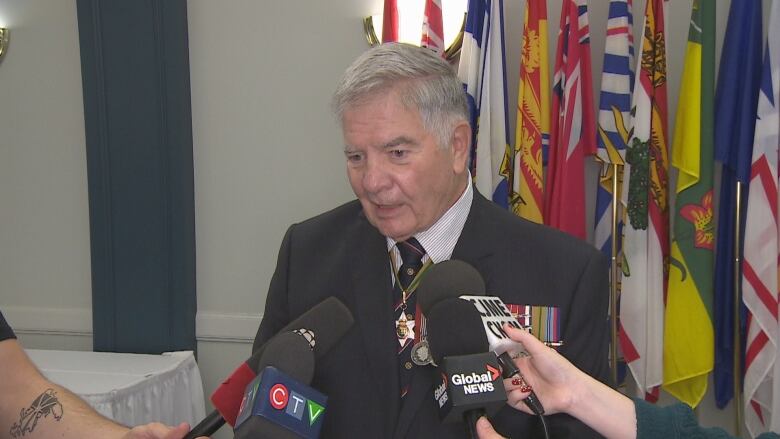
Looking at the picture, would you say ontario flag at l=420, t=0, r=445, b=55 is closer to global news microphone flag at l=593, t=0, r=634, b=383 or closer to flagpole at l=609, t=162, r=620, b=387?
global news microphone flag at l=593, t=0, r=634, b=383

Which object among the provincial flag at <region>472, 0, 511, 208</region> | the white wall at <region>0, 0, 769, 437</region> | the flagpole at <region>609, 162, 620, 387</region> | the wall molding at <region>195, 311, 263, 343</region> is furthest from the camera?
the wall molding at <region>195, 311, 263, 343</region>

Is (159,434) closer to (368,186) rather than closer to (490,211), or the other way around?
(368,186)

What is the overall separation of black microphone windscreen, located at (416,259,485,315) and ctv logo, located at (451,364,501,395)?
274 millimetres

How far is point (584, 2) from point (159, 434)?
2.77 meters

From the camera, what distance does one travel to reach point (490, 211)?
1.94 m

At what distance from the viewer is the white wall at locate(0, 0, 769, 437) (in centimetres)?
389

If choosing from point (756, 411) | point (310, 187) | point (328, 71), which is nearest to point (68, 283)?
point (310, 187)

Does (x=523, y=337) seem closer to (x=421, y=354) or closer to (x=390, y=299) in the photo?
(x=421, y=354)

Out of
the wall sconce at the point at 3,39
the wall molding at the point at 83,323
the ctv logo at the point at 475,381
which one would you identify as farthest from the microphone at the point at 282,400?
the wall sconce at the point at 3,39

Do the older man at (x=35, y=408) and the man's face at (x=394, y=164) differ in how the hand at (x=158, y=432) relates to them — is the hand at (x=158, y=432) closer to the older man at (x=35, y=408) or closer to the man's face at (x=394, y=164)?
the older man at (x=35, y=408)

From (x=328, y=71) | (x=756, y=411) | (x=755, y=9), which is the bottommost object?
(x=756, y=411)

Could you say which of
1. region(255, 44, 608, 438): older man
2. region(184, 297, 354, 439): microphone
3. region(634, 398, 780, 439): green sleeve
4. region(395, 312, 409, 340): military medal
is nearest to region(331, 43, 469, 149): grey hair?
region(255, 44, 608, 438): older man

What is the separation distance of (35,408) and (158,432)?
Answer: 47 cm

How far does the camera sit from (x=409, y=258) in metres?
1.85
